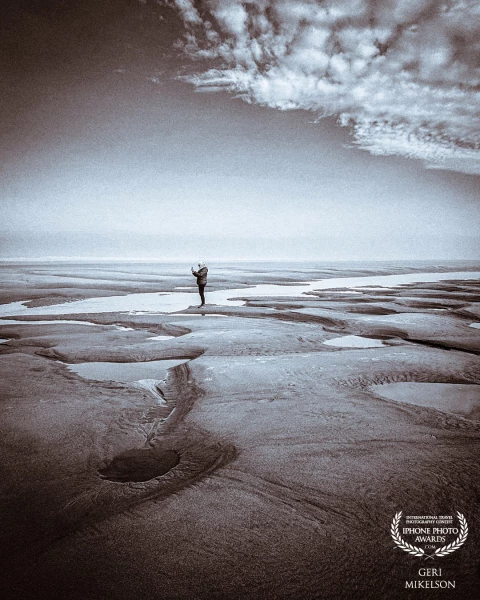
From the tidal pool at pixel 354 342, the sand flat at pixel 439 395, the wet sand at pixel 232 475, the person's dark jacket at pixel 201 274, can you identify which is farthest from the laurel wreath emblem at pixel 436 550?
the person's dark jacket at pixel 201 274

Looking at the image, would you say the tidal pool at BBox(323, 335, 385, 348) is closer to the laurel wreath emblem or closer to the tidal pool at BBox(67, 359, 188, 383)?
the tidal pool at BBox(67, 359, 188, 383)

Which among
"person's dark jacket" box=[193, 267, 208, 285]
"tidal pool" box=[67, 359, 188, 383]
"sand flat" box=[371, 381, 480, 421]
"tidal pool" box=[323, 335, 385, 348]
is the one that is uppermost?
→ "person's dark jacket" box=[193, 267, 208, 285]

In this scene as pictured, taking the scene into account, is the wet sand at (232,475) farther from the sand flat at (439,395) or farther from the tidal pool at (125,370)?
the tidal pool at (125,370)

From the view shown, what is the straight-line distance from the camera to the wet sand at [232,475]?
2098mm

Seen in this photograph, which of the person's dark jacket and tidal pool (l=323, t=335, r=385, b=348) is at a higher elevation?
the person's dark jacket

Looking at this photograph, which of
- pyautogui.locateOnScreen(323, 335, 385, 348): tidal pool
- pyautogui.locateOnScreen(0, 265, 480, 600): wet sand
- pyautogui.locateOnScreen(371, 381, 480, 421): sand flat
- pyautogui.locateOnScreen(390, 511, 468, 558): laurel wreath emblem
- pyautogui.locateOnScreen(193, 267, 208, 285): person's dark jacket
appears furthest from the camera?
pyautogui.locateOnScreen(193, 267, 208, 285): person's dark jacket

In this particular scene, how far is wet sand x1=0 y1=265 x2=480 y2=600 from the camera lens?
2.10 meters

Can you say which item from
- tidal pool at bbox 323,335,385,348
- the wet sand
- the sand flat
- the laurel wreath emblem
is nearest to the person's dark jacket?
tidal pool at bbox 323,335,385,348

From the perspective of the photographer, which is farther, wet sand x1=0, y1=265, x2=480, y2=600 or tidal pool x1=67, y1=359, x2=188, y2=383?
tidal pool x1=67, y1=359, x2=188, y2=383

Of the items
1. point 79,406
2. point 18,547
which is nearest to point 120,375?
point 79,406

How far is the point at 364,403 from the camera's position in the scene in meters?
4.53

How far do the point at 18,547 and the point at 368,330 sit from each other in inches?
344

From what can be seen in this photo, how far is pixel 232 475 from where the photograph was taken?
2.99 meters

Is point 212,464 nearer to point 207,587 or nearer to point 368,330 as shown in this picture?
point 207,587
